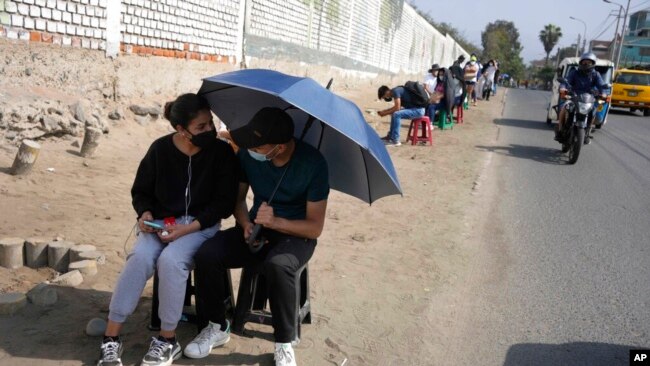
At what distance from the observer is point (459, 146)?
1112cm

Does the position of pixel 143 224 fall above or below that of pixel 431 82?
below

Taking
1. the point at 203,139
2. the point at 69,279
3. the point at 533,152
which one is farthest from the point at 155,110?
the point at 533,152

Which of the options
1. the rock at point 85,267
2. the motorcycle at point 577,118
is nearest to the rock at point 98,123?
the rock at point 85,267

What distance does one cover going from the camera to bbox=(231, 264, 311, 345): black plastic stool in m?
3.10

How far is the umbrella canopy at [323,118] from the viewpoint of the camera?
271 centimetres

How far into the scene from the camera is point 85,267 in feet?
12.6

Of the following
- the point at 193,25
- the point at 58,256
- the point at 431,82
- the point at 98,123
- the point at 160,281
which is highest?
the point at 193,25

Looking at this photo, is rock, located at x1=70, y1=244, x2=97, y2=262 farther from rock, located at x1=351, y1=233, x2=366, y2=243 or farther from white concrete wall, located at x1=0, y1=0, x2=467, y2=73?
white concrete wall, located at x1=0, y1=0, x2=467, y2=73

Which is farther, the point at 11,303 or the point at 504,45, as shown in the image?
→ the point at 504,45

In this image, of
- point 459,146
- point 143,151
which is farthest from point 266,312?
point 459,146

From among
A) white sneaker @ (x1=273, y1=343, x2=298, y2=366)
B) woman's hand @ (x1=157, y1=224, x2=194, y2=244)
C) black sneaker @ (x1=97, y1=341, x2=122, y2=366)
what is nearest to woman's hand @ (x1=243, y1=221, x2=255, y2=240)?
woman's hand @ (x1=157, y1=224, x2=194, y2=244)

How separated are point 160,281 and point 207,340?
0.45 m

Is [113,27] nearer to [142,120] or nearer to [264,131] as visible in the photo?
[142,120]

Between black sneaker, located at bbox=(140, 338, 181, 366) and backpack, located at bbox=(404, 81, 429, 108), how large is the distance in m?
8.09
